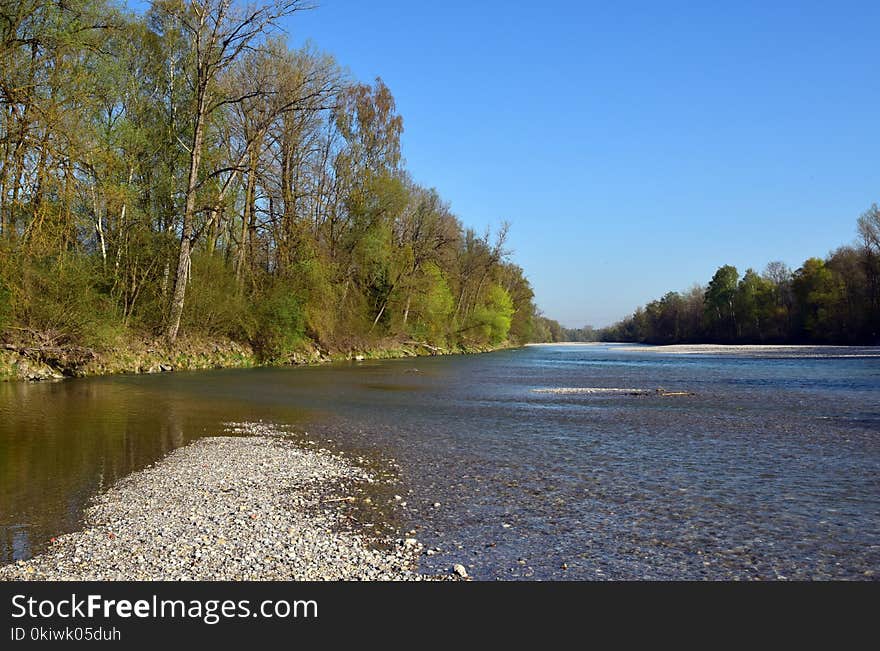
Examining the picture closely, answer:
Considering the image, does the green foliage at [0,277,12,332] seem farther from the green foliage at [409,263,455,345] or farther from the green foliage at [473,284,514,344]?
the green foliage at [473,284,514,344]

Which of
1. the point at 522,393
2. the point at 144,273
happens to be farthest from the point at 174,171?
the point at 522,393

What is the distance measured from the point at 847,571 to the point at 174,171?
1340 inches

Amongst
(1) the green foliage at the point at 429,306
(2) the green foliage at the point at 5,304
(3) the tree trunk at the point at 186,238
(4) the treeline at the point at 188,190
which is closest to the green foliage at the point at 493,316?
(1) the green foliage at the point at 429,306

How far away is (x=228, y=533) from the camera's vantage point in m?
6.27

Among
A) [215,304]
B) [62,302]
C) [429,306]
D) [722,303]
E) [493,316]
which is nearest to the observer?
[62,302]

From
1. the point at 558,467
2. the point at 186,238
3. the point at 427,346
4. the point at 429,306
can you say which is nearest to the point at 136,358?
the point at 186,238

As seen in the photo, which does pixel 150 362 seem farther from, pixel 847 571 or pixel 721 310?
pixel 721 310

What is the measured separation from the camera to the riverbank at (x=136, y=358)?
24.2 m

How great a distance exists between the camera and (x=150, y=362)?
3023cm

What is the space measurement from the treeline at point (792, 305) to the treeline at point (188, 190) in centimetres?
6339

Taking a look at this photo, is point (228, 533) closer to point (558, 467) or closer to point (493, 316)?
point (558, 467)

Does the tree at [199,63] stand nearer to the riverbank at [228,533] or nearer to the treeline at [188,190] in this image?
the treeline at [188,190]

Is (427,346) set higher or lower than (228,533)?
higher

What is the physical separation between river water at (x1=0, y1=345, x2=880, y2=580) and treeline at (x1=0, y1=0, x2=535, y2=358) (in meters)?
6.28
